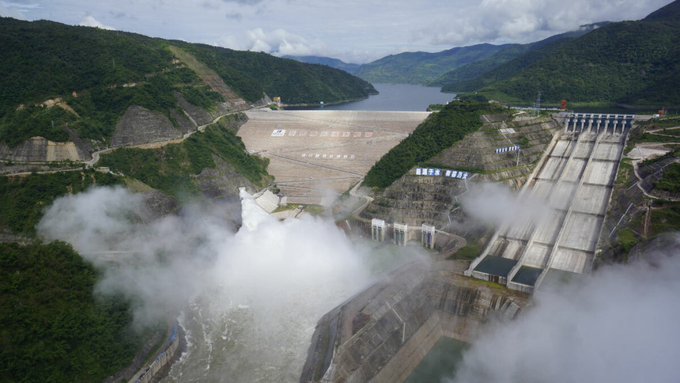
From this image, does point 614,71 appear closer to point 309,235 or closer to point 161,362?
point 309,235

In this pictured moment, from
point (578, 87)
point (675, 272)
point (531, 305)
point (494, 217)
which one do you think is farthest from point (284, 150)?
point (578, 87)

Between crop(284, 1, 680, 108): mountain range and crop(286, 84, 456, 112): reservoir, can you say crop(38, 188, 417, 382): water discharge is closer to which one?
crop(286, 84, 456, 112): reservoir

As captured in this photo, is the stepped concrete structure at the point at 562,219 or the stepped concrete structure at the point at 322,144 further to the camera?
the stepped concrete structure at the point at 322,144

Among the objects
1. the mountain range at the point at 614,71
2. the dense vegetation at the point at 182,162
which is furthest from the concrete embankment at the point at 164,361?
the mountain range at the point at 614,71

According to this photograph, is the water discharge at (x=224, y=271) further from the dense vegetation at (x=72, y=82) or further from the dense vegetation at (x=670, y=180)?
the dense vegetation at (x=670, y=180)

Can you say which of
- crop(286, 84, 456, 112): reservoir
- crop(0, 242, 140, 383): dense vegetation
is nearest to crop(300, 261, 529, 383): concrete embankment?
crop(0, 242, 140, 383): dense vegetation
